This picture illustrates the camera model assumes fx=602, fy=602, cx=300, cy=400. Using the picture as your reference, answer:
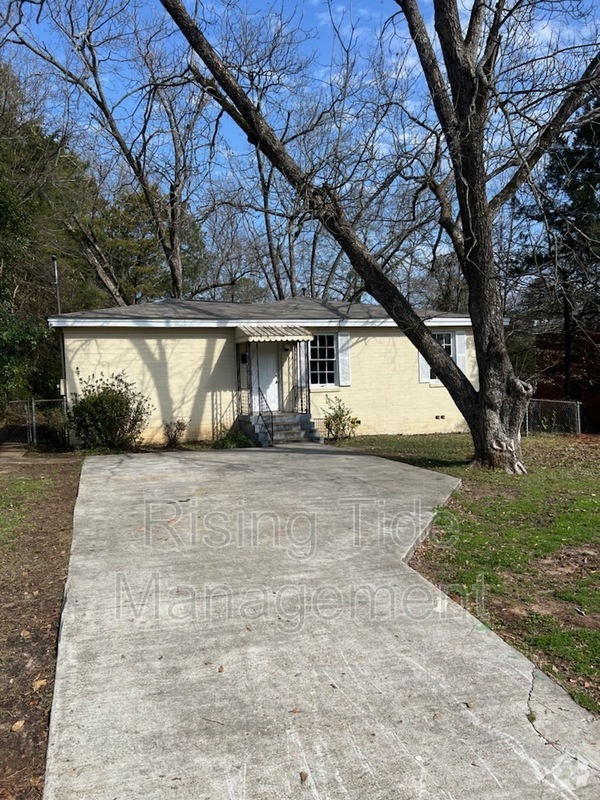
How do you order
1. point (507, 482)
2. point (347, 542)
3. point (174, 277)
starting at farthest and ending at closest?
point (174, 277), point (507, 482), point (347, 542)

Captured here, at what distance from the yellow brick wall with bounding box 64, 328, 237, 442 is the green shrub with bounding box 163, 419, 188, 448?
14 centimetres

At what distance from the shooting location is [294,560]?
5219 millimetres

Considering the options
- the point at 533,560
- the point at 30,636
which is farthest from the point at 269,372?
the point at 30,636

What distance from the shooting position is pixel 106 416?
13.0m

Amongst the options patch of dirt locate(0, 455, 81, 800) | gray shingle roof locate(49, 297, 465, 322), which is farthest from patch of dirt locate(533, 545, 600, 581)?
gray shingle roof locate(49, 297, 465, 322)

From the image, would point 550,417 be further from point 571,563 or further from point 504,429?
point 571,563

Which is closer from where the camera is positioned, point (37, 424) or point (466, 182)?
point (466, 182)

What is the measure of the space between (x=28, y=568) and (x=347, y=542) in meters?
2.86

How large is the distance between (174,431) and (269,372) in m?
2.85

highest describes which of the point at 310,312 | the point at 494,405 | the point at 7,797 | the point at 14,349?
the point at 310,312

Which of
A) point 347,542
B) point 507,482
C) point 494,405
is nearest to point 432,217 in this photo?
point 494,405

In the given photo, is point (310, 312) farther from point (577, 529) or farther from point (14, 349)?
point (577, 529)

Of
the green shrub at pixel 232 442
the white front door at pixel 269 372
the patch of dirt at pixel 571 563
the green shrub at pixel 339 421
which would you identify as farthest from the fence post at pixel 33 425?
the patch of dirt at pixel 571 563

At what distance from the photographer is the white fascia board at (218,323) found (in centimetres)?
1352
